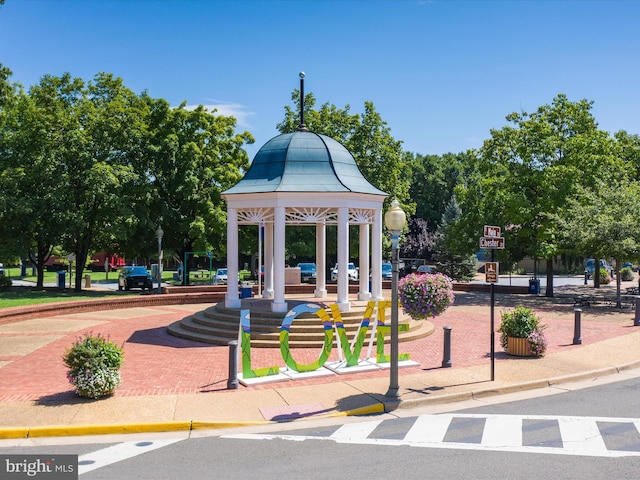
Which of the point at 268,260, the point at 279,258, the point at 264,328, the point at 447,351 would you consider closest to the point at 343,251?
the point at 279,258

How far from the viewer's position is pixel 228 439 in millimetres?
9336

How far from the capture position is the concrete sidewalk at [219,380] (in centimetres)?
1019

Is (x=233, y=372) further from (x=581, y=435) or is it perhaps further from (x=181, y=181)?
(x=181, y=181)

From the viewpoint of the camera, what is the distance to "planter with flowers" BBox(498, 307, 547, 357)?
15547 millimetres

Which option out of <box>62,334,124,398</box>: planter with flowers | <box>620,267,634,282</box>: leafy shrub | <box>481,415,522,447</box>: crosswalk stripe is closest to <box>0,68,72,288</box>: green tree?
<box>62,334,124,398</box>: planter with flowers

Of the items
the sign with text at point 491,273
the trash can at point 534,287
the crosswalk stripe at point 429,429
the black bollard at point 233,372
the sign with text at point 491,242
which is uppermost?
the sign with text at point 491,242

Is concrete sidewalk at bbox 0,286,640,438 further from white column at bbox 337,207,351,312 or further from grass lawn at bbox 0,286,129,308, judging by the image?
grass lawn at bbox 0,286,129,308

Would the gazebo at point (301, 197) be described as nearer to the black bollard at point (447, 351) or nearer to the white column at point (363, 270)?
the white column at point (363, 270)

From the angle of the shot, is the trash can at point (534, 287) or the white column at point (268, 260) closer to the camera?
the white column at point (268, 260)

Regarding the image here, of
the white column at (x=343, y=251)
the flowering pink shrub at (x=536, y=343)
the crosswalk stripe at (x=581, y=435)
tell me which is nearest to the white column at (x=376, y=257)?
the white column at (x=343, y=251)

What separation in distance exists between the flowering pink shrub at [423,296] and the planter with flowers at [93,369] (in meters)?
6.40

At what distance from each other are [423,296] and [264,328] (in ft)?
20.0

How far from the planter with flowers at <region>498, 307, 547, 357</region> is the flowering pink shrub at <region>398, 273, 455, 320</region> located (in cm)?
344

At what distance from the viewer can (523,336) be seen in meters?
15.6
